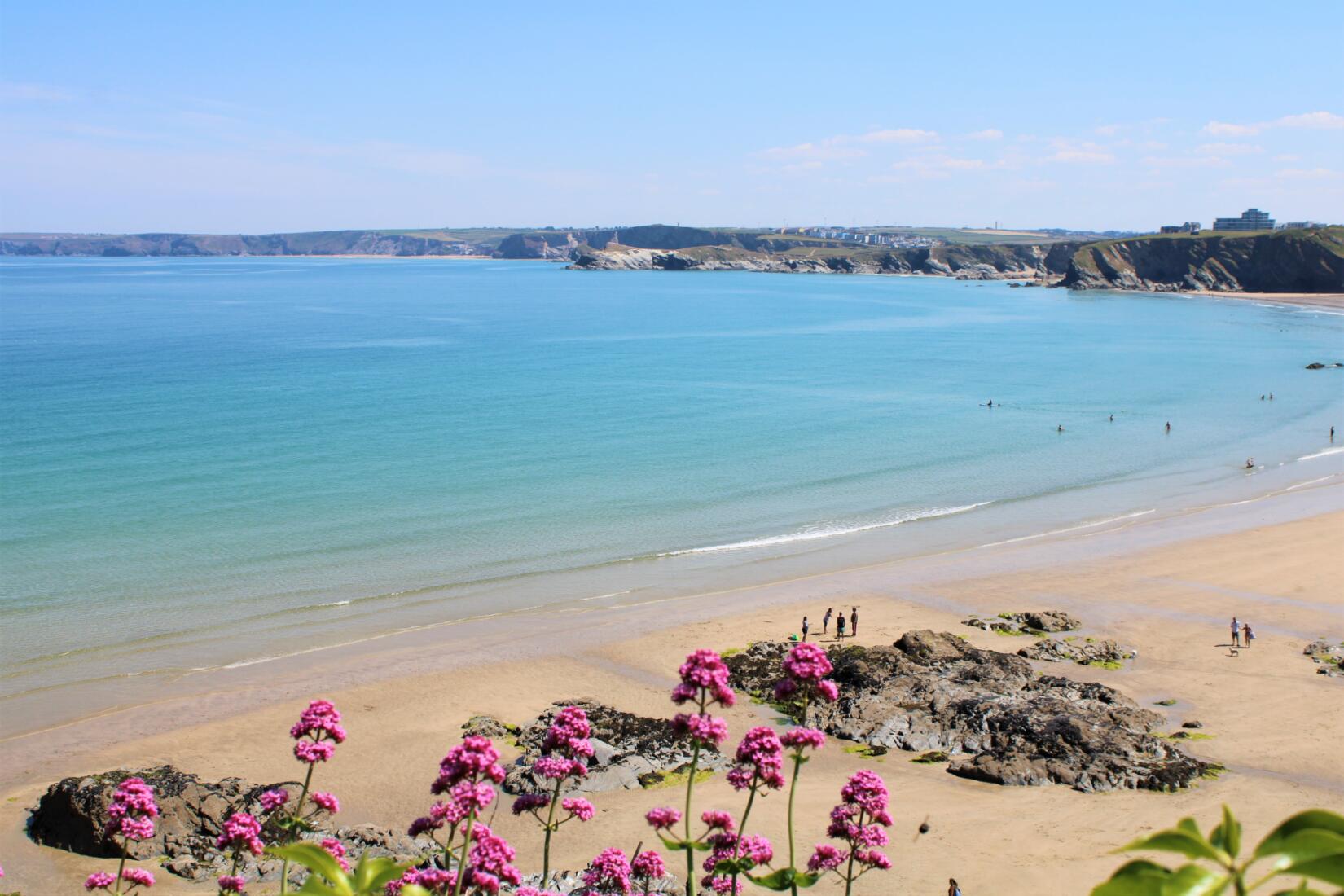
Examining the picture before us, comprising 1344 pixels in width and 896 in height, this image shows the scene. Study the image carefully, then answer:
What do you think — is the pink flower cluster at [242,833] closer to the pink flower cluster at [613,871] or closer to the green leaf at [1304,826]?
the pink flower cluster at [613,871]

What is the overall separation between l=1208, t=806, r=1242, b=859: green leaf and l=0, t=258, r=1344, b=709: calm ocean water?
29.2 metres

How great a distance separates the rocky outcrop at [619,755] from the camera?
814 inches

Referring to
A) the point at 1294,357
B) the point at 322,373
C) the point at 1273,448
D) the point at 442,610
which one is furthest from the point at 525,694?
the point at 1294,357

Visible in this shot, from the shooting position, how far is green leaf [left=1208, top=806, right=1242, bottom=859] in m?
2.53

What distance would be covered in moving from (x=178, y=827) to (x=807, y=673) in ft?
51.1

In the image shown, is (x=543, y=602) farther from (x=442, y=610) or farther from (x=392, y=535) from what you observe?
(x=392, y=535)

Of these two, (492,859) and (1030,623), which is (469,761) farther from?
(1030,623)

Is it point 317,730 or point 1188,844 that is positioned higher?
point 1188,844

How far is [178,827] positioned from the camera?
61.1 feet

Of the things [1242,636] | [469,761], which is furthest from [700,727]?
[1242,636]

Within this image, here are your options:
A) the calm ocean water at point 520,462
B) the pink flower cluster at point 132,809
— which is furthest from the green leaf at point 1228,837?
the calm ocean water at point 520,462

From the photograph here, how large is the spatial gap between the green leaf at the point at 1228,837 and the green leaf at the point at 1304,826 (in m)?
0.06

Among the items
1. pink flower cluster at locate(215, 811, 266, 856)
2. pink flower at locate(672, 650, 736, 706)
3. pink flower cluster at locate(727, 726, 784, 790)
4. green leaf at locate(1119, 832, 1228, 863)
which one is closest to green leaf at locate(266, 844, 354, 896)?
green leaf at locate(1119, 832, 1228, 863)

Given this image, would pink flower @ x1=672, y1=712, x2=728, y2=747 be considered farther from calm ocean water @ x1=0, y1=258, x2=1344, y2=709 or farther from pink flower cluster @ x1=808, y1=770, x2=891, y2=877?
calm ocean water @ x1=0, y1=258, x2=1344, y2=709
